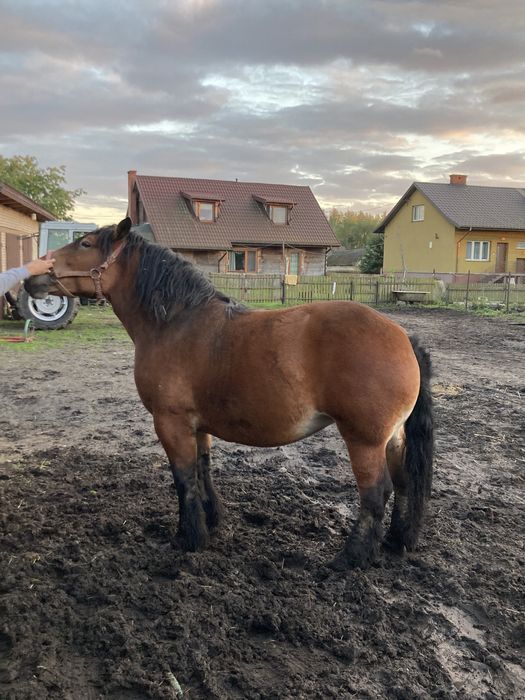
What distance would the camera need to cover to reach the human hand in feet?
11.4

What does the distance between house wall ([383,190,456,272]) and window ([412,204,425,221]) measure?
9.8 inches

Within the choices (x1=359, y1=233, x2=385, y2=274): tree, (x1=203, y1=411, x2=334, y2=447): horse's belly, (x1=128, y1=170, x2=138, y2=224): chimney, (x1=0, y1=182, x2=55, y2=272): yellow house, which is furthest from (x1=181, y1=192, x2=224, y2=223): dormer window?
(x1=203, y1=411, x2=334, y2=447): horse's belly

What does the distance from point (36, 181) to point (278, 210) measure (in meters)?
21.0

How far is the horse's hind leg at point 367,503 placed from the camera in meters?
3.00

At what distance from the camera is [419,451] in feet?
10.7

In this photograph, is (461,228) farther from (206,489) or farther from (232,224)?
(206,489)

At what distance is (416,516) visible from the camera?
3.26m

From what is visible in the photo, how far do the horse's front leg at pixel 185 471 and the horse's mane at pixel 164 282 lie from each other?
0.67 m

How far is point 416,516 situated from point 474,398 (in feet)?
14.4

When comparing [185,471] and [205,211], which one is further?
[205,211]

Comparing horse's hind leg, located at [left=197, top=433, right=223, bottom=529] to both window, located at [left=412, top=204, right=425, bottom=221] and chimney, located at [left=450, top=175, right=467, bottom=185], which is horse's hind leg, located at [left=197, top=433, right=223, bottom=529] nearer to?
window, located at [left=412, top=204, right=425, bottom=221]

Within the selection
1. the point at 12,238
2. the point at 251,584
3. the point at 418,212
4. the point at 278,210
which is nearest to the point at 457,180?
the point at 418,212

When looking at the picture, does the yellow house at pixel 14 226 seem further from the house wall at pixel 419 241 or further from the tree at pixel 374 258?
the tree at pixel 374 258

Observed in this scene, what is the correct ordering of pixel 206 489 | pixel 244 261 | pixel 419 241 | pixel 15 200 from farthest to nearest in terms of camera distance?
pixel 419 241, pixel 244 261, pixel 15 200, pixel 206 489
